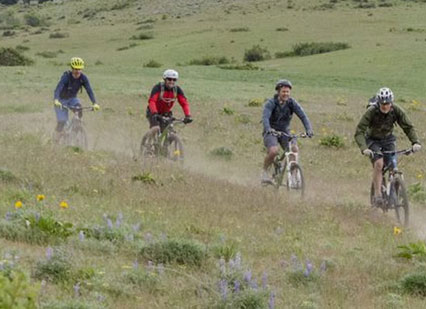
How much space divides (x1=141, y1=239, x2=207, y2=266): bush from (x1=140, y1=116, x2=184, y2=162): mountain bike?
25.6ft

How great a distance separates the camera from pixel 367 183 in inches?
642

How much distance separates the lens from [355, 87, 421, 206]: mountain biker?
1167 centimetres

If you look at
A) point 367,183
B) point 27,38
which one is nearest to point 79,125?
point 367,183

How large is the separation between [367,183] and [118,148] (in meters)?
6.16

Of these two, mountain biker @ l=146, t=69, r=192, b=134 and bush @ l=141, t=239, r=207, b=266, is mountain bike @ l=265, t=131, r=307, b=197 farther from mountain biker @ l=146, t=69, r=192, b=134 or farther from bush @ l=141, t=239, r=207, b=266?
bush @ l=141, t=239, r=207, b=266

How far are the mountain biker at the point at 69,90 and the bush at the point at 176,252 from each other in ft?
30.1

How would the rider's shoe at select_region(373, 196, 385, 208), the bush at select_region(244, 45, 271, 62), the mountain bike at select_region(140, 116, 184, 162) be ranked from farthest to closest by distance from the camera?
the bush at select_region(244, 45, 271, 62), the mountain bike at select_region(140, 116, 184, 162), the rider's shoe at select_region(373, 196, 385, 208)

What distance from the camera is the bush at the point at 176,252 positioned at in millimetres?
7527

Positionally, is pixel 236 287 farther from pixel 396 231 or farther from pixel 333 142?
pixel 333 142

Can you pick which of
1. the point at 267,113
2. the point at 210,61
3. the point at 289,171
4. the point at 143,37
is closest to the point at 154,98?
the point at 267,113

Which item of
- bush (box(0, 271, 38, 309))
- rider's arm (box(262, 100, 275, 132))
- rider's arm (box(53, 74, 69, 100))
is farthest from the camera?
rider's arm (box(53, 74, 69, 100))

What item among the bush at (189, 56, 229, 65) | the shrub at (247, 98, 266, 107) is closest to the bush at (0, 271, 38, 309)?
the shrub at (247, 98, 266, 107)

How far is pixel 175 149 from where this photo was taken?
616 inches

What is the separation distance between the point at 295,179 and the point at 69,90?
20.4 feet
